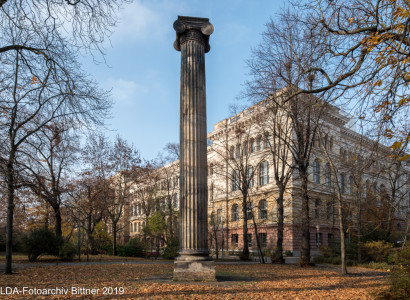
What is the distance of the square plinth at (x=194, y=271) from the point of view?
11.2 metres

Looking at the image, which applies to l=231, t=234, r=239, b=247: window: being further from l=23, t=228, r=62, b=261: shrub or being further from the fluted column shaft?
the fluted column shaft

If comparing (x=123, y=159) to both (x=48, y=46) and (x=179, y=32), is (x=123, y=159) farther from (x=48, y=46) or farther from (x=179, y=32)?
(x=48, y=46)

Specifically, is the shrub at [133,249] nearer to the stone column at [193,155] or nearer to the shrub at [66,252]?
the shrub at [66,252]

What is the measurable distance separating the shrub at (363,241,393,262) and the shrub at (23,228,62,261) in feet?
67.8

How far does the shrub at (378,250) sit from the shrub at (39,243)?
20.7 m

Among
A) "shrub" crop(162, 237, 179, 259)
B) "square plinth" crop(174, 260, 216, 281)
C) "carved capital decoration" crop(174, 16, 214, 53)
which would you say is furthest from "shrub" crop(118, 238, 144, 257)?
"carved capital decoration" crop(174, 16, 214, 53)

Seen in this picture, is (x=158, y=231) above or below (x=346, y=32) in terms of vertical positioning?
below

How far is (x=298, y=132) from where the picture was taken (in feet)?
69.7

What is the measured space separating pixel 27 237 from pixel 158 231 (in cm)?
1209

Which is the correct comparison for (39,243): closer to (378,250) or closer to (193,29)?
(193,29)

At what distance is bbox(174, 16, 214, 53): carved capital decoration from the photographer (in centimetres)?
1325

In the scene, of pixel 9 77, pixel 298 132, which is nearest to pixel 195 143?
pixel 9 77

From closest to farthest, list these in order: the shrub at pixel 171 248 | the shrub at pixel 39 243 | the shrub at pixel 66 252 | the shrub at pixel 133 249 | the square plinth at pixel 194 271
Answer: the square plinth at pixel 194 271 < the shrub at pixel 39 243 < the shrub at pixel 66 252 < the shrub at pixel 171 248 < the shrub at pixel 133 249

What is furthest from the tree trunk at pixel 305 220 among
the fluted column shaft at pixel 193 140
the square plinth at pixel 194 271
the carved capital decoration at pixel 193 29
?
the carved capital decoration at pixel 193 29
